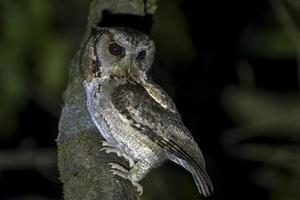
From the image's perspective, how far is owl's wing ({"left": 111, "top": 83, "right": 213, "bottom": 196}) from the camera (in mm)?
4172

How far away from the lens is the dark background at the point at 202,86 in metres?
6.71

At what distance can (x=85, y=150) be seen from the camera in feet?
13.0

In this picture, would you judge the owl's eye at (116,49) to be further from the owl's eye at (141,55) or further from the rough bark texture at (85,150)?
the rough bark texture at (85,150)

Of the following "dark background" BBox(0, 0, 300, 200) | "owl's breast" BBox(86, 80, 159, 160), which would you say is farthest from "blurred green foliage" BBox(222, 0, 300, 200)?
"owl's breast" BBox(86, 80, 159, 160)

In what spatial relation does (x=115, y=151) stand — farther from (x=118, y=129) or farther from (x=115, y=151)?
(x=118, y=129)

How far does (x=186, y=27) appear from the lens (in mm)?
7043

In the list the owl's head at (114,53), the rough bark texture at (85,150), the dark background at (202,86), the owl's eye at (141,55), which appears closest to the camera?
the rough bark texture at (85,150)

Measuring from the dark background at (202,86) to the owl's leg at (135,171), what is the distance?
199cm

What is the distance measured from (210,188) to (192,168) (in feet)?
0.46

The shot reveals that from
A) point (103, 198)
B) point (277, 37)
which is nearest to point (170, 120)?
point (103, 198)

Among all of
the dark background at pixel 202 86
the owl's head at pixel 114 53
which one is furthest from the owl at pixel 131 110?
the dark background at pixel 202 86

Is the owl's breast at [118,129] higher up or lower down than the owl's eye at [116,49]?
lower down

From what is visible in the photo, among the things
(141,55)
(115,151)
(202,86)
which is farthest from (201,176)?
(202,86)

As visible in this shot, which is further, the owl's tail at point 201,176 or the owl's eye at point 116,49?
the owl's eye at point 116,49
